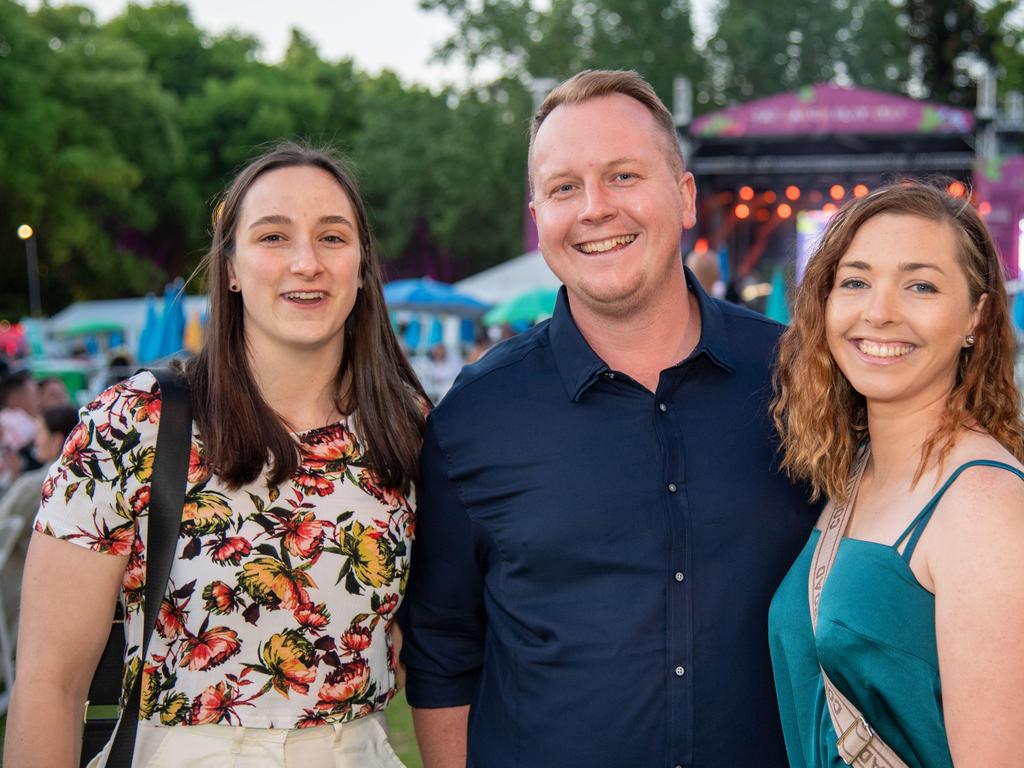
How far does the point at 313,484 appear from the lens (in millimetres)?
2434

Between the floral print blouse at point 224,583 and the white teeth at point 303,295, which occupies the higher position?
the white teeth at point 303,295

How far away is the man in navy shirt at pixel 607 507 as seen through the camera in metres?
2.29

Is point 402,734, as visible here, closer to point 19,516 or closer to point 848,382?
point 19,516

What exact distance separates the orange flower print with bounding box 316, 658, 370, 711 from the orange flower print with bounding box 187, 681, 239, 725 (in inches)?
7.3

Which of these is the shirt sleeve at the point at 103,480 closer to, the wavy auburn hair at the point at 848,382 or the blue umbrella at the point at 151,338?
the wavy auburn hair at the point at 848,382

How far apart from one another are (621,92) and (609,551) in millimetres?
1149

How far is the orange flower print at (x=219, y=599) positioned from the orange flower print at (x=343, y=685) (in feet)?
0.89

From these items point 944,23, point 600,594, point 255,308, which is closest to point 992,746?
point 600,594

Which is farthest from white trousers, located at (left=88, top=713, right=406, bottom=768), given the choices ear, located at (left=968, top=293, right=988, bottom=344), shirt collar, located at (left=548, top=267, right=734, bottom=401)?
ear, located at (left=968, top=293, right=988, bottom=344)

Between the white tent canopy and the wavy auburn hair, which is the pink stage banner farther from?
the wavy auburn hair

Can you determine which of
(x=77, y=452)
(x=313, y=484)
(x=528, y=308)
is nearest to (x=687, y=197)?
(x=313, y=484)

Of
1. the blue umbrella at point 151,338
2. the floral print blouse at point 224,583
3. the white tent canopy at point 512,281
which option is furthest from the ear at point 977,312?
the white tent canopy at point 512,281

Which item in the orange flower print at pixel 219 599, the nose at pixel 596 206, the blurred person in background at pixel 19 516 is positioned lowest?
the blurred person in background at pixel 19 516

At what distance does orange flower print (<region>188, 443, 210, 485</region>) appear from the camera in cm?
233
